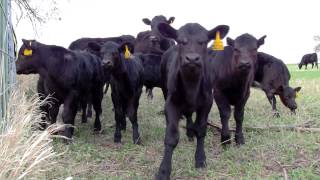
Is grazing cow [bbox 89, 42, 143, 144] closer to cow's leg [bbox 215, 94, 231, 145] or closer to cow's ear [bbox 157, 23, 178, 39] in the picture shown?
cow's leg [bbox 215, 94, 231, 145]

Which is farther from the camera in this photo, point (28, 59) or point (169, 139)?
point (28, 59)

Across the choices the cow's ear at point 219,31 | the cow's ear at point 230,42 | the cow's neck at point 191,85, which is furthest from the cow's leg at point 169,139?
the cow's ear at point 230,42

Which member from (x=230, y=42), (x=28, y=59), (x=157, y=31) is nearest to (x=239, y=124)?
(x=230, y=42)

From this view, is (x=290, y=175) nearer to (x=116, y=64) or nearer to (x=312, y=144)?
(x=312, y=144)

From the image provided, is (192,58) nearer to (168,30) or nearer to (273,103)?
(168,30)

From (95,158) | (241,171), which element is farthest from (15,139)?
(241,171)

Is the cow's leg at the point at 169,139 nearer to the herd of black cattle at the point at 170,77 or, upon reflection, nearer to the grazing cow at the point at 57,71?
the herd of black cattle at the point at 170,77

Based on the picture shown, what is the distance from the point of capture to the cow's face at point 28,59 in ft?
23.9

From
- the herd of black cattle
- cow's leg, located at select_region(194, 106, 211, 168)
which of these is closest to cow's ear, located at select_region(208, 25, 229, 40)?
the herd of black cattle

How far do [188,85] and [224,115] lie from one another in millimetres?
1627

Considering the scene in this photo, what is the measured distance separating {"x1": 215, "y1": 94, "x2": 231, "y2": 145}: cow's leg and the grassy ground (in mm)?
160

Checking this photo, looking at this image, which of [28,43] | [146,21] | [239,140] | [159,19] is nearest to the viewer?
[239,140]

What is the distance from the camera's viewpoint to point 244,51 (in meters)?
6.54

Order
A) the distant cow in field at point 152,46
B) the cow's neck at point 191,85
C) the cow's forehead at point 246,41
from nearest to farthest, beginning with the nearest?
the cow's neck at point 191,85 < the cow's forehead at point 246,41 < the distant cow in field at point 152,46
